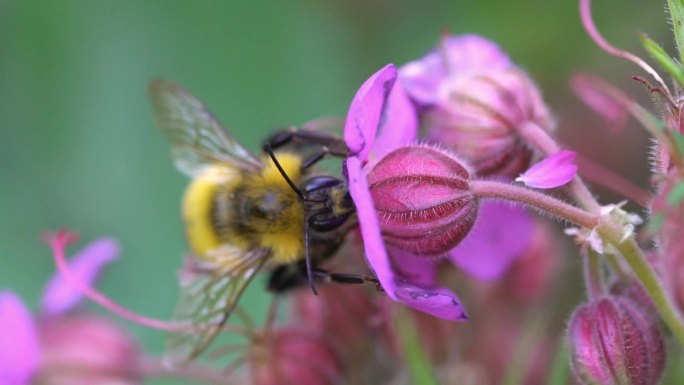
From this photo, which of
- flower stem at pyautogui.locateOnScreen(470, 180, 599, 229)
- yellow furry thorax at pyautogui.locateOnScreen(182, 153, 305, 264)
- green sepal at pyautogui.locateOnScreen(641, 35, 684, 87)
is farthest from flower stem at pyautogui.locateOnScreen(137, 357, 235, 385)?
green sepal at pyautogui.locateOnScreen(641, 35, 684, 87)

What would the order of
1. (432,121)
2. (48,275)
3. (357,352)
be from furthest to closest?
(48,275), (357,352), (432,121)

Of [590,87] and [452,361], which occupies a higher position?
[590,87]

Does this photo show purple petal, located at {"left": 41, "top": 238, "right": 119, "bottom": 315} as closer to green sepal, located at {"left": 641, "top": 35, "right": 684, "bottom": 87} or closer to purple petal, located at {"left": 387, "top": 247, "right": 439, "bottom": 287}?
purple petal, located at {"left": 387, "top": 247, "right": 439, "bottom": 287}

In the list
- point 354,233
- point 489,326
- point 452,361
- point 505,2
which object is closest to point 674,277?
point 354,233

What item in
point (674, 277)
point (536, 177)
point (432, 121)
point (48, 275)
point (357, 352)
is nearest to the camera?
point (674, 277)

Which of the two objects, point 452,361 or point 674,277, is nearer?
point 674,277

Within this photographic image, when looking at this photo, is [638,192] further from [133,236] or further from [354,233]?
[133,236]

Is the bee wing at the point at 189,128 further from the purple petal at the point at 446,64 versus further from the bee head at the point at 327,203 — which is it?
the purple petal at the point at 446,64
